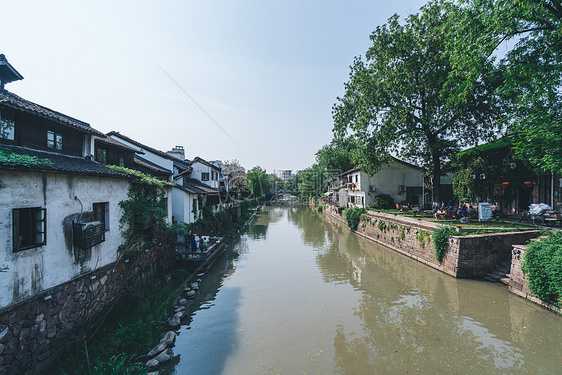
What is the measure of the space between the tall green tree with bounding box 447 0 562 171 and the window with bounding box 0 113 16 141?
2119 cm

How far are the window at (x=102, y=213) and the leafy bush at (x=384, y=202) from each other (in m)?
28.6

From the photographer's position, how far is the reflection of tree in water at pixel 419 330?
25.7 ft

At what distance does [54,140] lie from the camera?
10.0 meters

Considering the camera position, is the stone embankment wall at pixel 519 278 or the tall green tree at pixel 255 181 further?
the tall green tree at pixel 255 181

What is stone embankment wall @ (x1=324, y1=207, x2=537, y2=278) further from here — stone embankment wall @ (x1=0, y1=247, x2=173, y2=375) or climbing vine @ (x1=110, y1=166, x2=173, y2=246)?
stone embankment wall @ (x1=0, y1=247, x2=173, y2=375)

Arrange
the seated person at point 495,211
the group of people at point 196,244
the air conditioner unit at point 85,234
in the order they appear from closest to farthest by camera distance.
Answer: the air conditioner unit at point 85,234, the group of people at point 196,244, the seated person at point 495,211

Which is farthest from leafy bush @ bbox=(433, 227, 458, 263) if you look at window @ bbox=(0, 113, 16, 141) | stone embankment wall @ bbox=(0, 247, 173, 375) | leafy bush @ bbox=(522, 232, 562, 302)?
window @ bbox=(0, 113, 16, 141)

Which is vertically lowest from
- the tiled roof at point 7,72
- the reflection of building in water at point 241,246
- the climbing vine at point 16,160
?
the reflection of building in water at point 241,246

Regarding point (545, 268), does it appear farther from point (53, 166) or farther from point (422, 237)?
point (53, 166)

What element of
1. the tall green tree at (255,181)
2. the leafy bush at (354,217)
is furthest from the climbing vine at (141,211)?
the tall green tree at (255,181)

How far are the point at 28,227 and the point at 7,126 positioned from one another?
13.0ft

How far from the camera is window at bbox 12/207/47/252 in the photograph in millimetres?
6465

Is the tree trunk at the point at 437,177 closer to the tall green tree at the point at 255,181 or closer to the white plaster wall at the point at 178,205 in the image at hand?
the white plaster wall at the point at 178,205

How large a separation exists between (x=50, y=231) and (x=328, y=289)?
1262 centimetres
